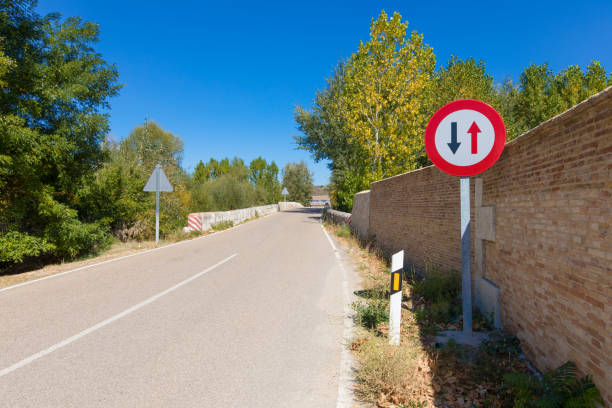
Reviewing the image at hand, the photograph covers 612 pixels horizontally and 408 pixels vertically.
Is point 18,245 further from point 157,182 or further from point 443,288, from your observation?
point 443,288

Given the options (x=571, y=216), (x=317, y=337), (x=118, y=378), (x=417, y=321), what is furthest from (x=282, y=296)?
(x=571, y=216)

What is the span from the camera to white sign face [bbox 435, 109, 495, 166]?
4227 millimetres

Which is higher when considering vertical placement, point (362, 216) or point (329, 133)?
point (329, 133)

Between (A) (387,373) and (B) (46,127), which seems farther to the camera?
(B) (46,127)

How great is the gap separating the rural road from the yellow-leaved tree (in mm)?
12281

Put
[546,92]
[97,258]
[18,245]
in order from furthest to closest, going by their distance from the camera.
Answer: [546,92]
[97,258]
[18,245]

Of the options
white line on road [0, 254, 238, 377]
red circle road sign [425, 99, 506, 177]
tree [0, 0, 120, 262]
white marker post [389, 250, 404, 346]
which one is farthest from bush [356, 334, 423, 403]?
tree [0, 0, 120, 262]

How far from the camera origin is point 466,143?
4.32 meters

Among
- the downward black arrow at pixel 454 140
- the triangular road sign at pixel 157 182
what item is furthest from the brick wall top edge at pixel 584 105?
the triangular road sign at pixel 157 182

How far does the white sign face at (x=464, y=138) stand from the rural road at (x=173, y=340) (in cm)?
278

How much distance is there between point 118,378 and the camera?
3.35 meters

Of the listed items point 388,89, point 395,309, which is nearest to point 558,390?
point 395,309

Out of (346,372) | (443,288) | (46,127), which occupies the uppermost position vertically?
(46,127)

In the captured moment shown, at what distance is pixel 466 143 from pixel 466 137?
8 cm
